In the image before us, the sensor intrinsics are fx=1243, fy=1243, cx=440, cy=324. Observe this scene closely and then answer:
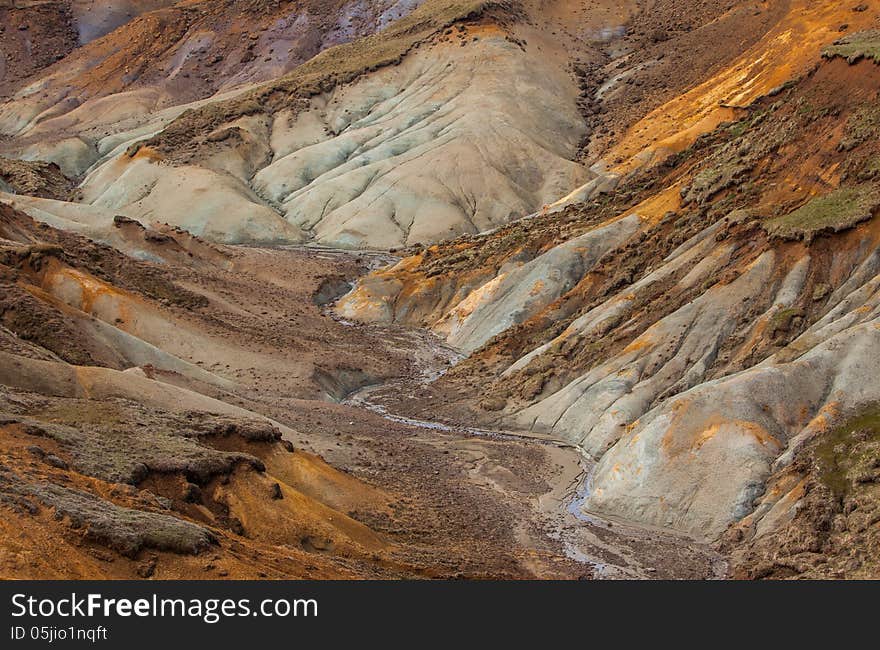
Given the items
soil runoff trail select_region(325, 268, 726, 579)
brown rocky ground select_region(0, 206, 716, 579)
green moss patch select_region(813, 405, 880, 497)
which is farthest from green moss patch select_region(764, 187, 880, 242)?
brown rocky ground select_region(0, 206, 716, 579)

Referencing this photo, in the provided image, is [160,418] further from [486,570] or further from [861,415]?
[861,415]

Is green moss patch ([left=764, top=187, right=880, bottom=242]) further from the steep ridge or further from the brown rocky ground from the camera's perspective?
the brown rocky ground

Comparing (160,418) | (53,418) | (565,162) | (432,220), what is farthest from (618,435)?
(565,162)

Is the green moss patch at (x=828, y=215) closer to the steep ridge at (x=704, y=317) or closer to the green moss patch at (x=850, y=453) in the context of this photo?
the steep ridge at (x=704, y=317)

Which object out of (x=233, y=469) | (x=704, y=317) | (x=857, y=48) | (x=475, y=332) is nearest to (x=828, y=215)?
(x=704, y=317)

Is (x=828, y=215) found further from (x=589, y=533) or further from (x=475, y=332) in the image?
(x=475, y=332)
